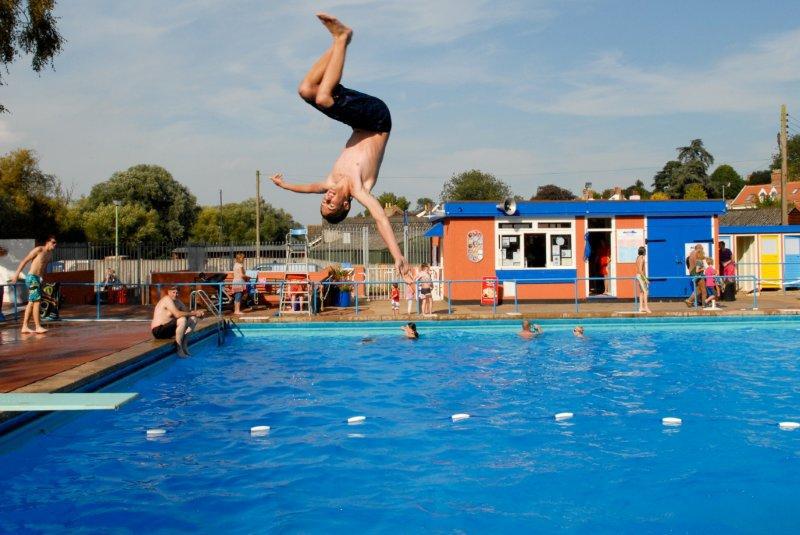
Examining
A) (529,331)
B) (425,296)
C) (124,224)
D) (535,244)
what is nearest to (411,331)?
(529,331)

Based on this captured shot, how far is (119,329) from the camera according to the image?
14.9 meters

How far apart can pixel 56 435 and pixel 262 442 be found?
2.25 meters

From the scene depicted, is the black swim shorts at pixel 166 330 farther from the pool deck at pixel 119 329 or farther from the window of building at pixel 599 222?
the window of building at pixel 599 222

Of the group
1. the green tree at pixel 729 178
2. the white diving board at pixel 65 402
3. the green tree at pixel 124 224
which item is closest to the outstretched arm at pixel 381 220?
the white diving board at pixel 65 402

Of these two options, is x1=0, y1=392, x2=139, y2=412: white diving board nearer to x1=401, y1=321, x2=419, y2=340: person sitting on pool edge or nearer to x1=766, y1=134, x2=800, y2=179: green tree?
x1=401, y1=321, x2=419, y2=340: person sitting on pool edge

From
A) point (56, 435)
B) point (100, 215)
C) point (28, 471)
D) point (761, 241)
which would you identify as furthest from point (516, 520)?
point (100, 215)

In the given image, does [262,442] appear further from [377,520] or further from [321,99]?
[321,99]

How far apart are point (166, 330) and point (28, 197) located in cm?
3160

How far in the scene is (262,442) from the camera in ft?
27.1

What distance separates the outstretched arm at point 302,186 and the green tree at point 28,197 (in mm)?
33840

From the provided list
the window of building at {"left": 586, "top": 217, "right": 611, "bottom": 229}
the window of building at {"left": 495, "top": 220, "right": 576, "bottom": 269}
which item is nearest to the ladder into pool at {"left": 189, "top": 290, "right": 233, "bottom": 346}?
the window of building at {"left": 495, "top": 220, "right": 576, "bottom": 269}

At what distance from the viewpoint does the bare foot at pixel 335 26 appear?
4.71 metres

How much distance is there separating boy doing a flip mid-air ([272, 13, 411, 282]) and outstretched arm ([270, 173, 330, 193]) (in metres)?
0.03

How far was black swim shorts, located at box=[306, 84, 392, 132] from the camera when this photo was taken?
4.85 m
